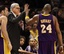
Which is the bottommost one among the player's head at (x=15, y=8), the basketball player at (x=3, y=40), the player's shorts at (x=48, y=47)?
the player's shorts at (x=48, y=47)

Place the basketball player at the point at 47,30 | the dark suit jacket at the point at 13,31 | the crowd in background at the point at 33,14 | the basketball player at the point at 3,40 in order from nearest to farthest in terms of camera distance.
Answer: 1. the basketball player at the point at 3,40
2. the dark suit jacket at the point at 13,31
3. the basketball player at the point at 47,30
4. the crowd in background at the point at 33,14

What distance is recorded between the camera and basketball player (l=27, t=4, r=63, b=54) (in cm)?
778

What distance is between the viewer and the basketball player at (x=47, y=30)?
7777mm

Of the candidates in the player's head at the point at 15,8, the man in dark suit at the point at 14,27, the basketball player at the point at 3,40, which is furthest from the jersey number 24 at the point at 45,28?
the basketball player at the point at 3,40

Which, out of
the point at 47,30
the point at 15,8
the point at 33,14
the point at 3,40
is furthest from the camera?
the point at 33,14

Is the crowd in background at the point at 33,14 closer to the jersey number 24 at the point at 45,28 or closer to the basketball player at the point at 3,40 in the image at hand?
the jersey number 24 at the point at 45,28

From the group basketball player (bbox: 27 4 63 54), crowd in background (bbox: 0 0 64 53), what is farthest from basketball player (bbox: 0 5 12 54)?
crowd in background (bbox: 0 0 64 53)

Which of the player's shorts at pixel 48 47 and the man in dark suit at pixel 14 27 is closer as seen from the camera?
the man in dark suit at pixel 14 27

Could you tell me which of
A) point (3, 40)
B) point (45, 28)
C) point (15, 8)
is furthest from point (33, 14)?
point (3, 40)

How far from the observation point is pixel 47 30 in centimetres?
779

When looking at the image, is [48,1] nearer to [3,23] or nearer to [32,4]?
[32,4]

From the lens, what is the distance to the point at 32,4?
43.7 feet

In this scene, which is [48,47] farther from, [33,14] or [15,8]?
[33,14]

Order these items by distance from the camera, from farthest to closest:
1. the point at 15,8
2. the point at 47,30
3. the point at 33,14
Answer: the point at 33,14
the point at 47,30
the point at 15,8
